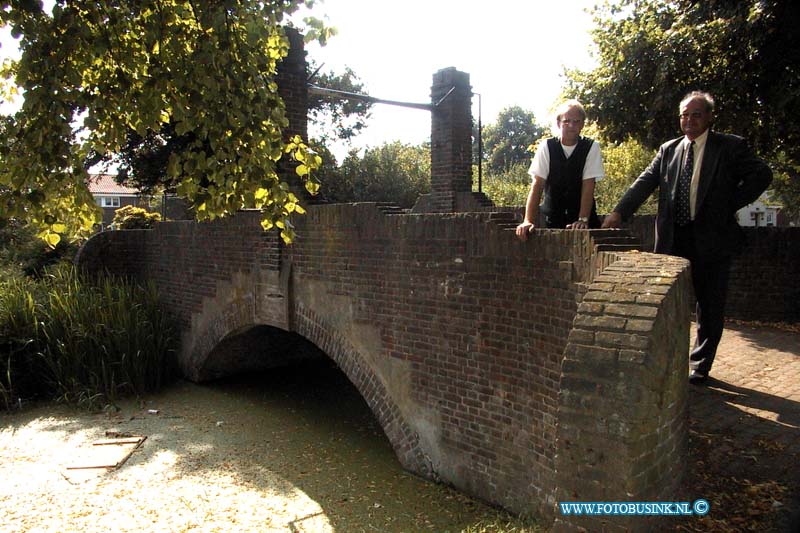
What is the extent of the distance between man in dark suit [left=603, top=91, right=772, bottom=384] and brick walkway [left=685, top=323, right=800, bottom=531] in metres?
0.91

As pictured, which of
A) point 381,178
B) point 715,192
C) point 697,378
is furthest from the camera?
point 381,178

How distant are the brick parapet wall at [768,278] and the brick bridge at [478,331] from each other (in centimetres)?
573

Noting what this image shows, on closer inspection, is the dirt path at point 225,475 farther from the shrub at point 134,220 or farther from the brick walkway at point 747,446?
the shrub at point 134,220

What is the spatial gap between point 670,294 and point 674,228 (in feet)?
5.61

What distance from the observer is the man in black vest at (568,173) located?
4.69 meters

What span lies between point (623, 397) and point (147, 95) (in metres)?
3.53

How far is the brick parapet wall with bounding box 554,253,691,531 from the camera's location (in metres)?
3.04

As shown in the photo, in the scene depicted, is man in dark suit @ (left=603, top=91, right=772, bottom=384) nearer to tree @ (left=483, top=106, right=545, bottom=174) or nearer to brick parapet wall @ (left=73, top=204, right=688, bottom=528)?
brick parapet wall @ (left=73, top=204, right=688, bottom=528)

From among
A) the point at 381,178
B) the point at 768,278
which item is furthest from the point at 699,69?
the point at 381,178

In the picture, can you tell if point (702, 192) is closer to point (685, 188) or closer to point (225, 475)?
point (685, 188)

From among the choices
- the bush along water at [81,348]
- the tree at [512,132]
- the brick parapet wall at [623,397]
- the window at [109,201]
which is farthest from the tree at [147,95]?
the tree at [512,132]

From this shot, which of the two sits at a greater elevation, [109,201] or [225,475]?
[109,201]

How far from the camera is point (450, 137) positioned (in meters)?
12.3

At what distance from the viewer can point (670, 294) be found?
3.25 meters
